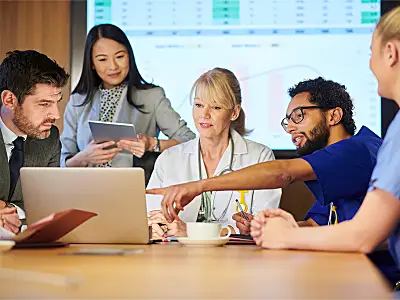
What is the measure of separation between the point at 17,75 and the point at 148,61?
1.51 metres

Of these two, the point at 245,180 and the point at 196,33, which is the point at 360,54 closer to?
the point at 196,33

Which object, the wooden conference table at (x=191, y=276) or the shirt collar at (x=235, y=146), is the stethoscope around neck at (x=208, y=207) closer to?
the shirt collar at (x=235, y=146)

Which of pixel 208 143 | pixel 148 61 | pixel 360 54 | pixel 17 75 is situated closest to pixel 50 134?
pixel 17 75

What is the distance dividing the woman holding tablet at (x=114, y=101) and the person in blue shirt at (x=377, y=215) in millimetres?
2196

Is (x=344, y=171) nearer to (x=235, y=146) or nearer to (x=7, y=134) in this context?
(x=235, y=146)

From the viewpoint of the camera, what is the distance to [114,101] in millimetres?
3947

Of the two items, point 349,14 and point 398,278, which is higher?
point 349,14

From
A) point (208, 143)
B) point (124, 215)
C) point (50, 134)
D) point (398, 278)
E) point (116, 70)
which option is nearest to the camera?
point (124, 215)

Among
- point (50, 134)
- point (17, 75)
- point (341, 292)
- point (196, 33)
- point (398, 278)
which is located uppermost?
point (196, 33)

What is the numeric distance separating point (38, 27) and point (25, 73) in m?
1.63

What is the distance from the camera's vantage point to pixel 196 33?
427cm

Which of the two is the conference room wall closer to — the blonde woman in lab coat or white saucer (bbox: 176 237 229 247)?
the blonde woman in lab coat

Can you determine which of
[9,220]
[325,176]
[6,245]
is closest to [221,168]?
[325,176]

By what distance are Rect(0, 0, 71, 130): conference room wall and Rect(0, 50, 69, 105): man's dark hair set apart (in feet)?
4.74
